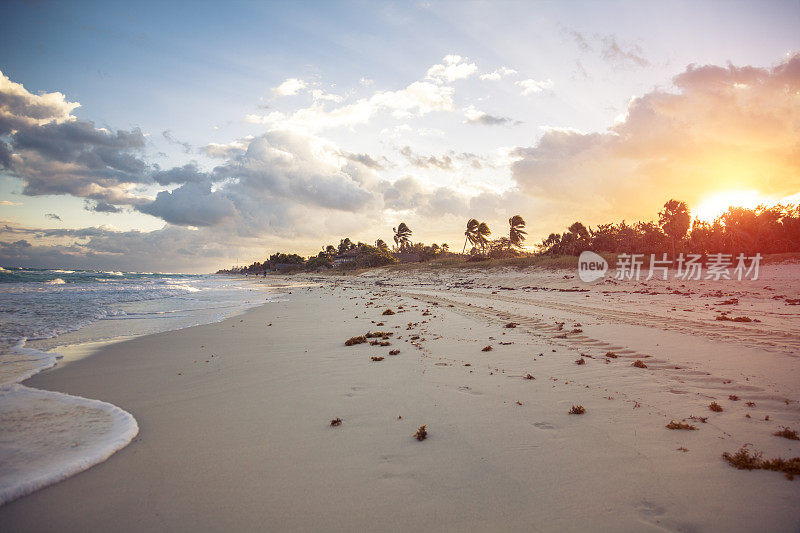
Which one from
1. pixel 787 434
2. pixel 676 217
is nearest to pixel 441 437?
pixel 787 434

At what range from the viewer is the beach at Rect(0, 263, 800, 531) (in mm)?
2938

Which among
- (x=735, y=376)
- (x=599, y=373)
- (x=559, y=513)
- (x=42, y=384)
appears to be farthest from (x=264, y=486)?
(x=735, y=376)

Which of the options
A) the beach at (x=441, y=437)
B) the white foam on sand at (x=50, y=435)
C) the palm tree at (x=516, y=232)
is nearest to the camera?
the beach at (x=441, y=437)

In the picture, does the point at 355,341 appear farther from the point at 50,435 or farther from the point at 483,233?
the point at 483,233

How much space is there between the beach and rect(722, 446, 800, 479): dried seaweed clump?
12 cm

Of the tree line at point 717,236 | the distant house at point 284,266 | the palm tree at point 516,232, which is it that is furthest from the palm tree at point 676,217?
the distant house at point 284,266

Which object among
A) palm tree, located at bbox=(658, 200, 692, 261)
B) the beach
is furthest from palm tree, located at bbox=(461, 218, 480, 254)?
the beach

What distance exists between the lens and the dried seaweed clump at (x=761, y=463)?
3.33 metres

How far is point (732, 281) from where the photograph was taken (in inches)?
989

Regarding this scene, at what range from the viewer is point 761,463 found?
344cm

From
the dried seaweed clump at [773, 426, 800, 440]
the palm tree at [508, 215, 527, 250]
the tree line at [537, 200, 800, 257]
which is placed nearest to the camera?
the dried seaweed clump at [773, 426, 800, 440]

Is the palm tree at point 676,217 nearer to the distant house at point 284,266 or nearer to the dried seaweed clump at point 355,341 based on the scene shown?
the dried seaweed clump at point 355,341

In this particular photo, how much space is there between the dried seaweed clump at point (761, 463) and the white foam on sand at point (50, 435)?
701 centimetres

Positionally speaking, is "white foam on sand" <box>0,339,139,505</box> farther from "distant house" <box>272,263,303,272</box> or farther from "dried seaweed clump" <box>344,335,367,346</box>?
"distant house" <box>272,263,303,272</box>
